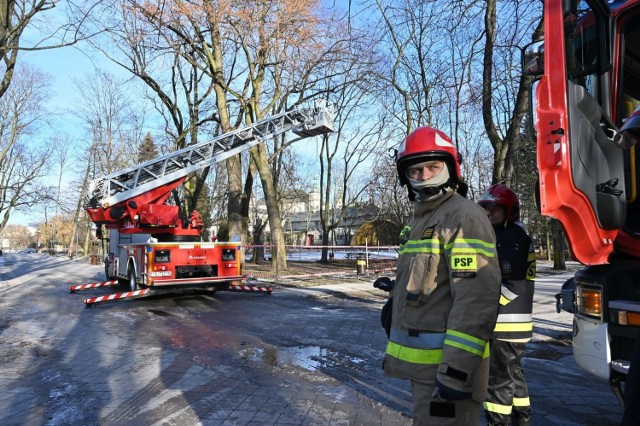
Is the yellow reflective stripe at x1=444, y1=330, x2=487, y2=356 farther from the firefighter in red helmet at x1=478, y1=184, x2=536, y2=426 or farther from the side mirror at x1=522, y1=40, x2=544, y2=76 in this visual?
the side mirror at x1=522, y1=40, x2=544, y2=76

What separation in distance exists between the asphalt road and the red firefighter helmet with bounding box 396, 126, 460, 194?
101 inches

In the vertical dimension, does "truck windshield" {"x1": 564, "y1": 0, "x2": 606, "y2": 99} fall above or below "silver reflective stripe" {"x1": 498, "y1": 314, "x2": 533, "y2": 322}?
above

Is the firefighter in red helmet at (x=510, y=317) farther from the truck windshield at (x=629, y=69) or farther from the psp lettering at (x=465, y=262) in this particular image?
the psp lettering at (x=465, y=262)

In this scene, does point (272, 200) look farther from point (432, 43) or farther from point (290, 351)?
point (290, 351)

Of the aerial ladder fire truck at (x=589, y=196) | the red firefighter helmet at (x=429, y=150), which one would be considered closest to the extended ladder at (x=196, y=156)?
the aerial ladder fire truck at (x=589, y=196)

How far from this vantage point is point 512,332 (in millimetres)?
3500

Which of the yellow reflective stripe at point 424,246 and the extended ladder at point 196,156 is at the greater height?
the extended ladder at point 196,156

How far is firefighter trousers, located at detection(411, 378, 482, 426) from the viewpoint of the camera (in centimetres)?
204

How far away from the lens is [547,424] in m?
3.93

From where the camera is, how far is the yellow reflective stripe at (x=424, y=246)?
2.17 m

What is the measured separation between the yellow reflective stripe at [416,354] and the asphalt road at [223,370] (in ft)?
6.71

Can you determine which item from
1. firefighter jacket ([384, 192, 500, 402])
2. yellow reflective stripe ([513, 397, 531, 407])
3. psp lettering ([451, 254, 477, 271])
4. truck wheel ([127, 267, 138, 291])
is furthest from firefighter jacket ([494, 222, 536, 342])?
truck wheel ([127, 267, 138, 291])

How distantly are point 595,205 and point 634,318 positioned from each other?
78 centimetres

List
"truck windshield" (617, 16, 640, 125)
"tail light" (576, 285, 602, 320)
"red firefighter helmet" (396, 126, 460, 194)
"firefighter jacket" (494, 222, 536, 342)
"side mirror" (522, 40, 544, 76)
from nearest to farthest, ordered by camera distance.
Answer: "red firefighter helmet" (396, 126, 460, 194), "tail light" (576, 285, 602, 320), "firefighter jacket" (494, 222, 536, 342), "side mirror" (522, 40, 544, 76), "truck windshield" (617, 16, 640, 125)
